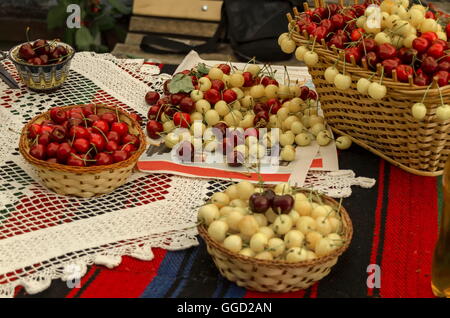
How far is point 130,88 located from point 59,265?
768mm

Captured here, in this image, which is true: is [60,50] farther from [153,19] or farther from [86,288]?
[153,19]

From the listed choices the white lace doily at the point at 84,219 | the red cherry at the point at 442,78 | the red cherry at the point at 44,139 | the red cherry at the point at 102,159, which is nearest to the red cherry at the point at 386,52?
the red cherry at the point at 442,78

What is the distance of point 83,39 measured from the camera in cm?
297

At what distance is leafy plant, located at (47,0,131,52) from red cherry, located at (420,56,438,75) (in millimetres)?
1827

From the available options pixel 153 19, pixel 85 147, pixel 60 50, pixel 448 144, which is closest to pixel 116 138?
pixel 85 147

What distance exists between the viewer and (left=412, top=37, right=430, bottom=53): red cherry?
1396 millimetres

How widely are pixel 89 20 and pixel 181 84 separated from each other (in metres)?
1.61

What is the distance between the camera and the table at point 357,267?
1137mm

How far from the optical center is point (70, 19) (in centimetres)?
294

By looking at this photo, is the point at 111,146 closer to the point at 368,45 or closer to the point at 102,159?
the point at 102,159

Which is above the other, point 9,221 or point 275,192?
point 275,192

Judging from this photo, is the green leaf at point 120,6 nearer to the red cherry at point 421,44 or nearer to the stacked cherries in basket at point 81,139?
the stacked cherries in basket at point 81,139

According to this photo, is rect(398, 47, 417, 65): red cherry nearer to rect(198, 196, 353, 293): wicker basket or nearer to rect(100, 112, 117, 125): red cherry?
rect(198, 196, 353, 293): wicker basket

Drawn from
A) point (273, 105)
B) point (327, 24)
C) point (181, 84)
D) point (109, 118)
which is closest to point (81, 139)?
point (109, 118)
